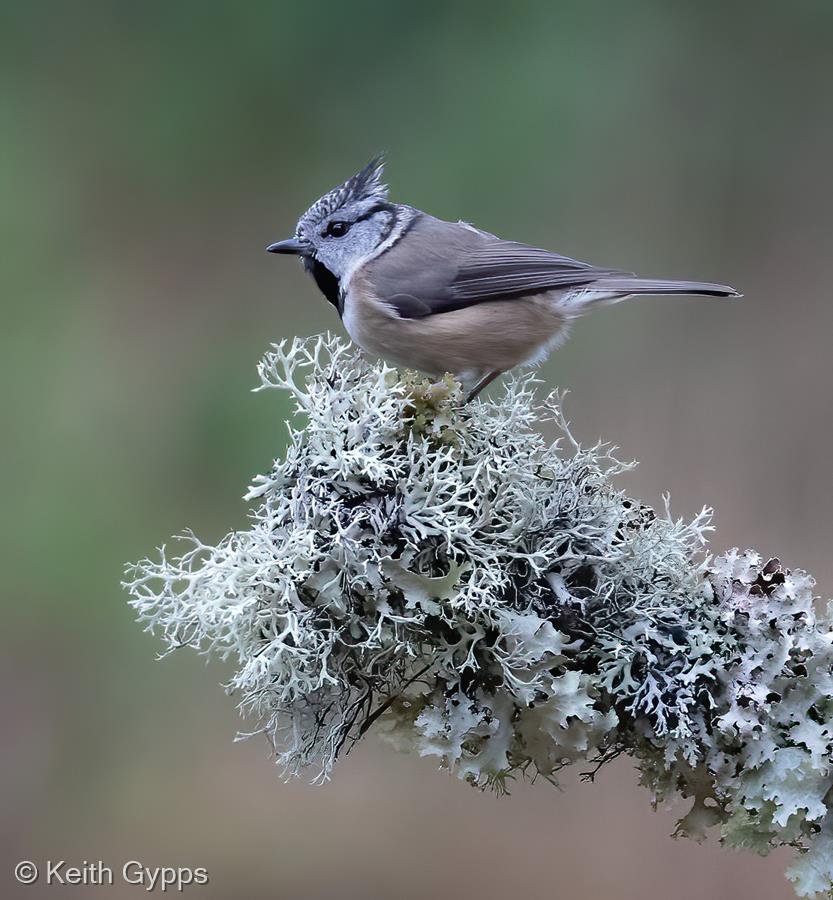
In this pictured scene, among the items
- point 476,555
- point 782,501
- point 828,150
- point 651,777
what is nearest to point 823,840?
point 651,777

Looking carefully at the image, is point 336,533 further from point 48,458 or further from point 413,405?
point 48,458

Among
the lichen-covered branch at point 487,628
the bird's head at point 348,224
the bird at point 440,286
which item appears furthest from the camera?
the bird's head at point 348,224

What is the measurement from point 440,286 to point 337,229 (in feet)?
0.92

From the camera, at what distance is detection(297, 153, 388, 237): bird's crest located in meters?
2.35

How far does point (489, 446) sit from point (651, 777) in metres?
0.52

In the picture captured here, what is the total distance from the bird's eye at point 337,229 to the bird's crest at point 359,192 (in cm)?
3

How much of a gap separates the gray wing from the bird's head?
2.4 inches

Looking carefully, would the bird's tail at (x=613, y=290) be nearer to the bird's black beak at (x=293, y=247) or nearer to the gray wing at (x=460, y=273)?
the gray wing at (x=460, y=273)

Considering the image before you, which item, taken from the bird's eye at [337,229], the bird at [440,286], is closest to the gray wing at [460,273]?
the bird at [440,286]

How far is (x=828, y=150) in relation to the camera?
177 inches

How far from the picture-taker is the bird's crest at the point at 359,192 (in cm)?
235

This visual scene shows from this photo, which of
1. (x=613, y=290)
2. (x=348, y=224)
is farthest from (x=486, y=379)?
(x=348, y=224)

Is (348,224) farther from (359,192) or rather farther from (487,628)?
(487,628)

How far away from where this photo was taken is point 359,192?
92.7 inches
